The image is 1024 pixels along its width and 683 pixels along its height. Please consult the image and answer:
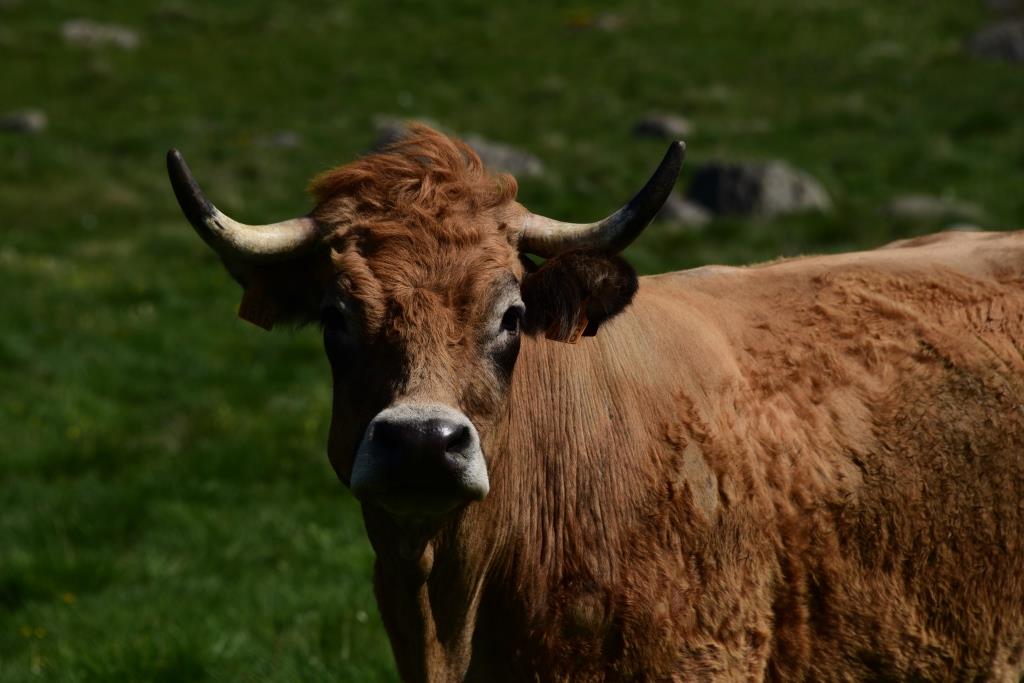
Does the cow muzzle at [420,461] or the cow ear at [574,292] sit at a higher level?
the cow ear at [574,292]

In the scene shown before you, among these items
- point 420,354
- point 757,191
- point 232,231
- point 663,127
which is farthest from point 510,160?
point 420,354

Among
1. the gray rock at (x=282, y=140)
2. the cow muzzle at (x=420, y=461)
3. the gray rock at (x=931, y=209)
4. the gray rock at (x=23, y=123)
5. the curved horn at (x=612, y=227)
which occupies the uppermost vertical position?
the gray rock at (x=282, y=140)

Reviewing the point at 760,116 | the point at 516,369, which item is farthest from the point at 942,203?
the point at 516,369

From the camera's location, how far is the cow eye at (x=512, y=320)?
4.69 metres

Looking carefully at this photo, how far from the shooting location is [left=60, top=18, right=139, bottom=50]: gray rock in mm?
28391

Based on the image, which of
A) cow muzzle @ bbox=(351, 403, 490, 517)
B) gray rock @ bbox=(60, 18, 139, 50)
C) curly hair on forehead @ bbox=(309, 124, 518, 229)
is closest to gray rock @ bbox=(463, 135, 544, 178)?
gray rock @ bbox=(60, 18, 139, 50)

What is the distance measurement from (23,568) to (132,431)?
9.25ft

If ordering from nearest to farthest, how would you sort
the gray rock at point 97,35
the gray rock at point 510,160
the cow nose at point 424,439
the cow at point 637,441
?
1. the cow nose at point 424,439
2. the cow at point 637,441
3. the gray rock at point 510,160
4. the gray rock at point 97,35

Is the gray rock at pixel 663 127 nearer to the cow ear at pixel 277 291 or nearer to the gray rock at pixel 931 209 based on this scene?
the gray rock at pixel 931 209

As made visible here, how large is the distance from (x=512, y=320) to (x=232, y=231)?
3.56 feet

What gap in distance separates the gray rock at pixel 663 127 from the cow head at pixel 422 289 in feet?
54.1

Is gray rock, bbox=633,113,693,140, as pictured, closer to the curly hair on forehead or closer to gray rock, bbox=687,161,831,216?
gray rock, bbox=687,161,831,216

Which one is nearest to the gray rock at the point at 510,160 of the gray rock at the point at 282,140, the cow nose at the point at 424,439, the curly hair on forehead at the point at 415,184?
the gray rock at the point at 282,140

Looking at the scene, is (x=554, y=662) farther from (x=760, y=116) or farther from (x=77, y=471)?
(x=760, y=116)
